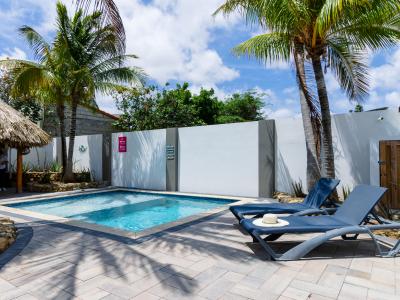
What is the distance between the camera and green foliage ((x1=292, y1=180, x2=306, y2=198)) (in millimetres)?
10773

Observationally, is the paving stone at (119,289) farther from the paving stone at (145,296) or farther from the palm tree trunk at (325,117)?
the palm tree trunk at (325,117)

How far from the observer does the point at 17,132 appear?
12.8 meters

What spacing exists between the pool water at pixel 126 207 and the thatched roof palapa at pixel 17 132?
10.2ft

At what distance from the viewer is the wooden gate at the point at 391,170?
880cm

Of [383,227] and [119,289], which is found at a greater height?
[383,227]

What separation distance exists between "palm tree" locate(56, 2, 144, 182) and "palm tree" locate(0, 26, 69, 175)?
1.81ft

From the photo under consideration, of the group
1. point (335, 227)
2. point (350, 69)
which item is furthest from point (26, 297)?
point (350, 69)

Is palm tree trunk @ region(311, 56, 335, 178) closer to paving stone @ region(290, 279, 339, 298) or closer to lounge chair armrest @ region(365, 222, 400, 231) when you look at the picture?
lounge chair armrest @ region(365, 222, 400, 231)

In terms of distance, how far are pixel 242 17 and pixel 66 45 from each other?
29.4 ft

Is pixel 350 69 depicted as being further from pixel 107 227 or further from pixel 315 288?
pixel 107 227

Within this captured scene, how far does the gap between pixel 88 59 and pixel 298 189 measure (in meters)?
11.5

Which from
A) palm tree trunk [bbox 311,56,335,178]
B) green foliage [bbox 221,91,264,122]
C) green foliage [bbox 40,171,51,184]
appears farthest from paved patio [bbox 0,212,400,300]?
green foliage [bbox 221,91,264,122]

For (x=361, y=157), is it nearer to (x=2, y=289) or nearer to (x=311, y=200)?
(x=311, y=200)

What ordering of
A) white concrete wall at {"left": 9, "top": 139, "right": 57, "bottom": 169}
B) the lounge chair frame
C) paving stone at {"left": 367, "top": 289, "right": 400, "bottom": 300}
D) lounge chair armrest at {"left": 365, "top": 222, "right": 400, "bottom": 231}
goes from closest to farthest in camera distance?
paving stone at {"left": 367, "top": 289, "right": 400, "bottom": 300}
the lounge chair frame
lounge chair armrest at {"left": 365, "top": 222, "right": 400, "bottom": 231}
white concrete wall at {"left": 9, "top": 139, "right": 57, "bottom": 169}
